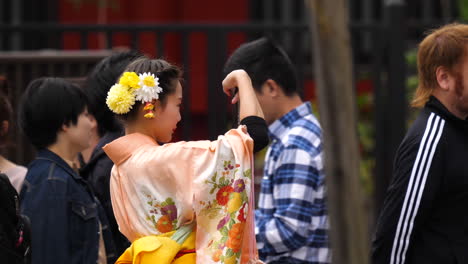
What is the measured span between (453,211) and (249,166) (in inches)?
37.9

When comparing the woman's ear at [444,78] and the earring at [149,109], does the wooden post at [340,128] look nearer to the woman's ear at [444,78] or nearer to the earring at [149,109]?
the earring at [149,109]

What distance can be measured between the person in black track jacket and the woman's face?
985mm

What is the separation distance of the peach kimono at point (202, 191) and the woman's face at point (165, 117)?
180 mm

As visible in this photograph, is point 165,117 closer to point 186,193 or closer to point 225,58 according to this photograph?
point 186,193

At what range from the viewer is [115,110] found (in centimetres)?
314

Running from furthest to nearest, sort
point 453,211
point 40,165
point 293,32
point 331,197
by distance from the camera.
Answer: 1. point 293,32
2. point 40,165
3. point 453,211
4. point 331,197

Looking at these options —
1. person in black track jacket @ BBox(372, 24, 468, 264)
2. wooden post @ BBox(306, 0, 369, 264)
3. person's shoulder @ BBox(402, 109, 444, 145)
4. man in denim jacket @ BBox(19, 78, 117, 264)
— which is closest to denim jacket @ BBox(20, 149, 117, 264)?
man in denim jacket @ BBox(19, 78, 117, 264)

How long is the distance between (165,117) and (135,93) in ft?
0.52

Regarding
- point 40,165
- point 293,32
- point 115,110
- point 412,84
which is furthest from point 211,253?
point 412,84

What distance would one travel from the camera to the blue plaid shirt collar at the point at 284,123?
414cm

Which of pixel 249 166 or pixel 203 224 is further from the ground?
pixel 249 166

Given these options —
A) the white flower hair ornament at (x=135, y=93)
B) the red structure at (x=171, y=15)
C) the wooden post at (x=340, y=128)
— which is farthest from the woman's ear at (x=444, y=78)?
the red structure at (x=171, y=15)

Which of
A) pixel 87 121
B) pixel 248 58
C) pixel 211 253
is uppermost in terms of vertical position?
pixel 248 58

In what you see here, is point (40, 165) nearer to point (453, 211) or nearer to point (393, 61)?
point (453, 211)
